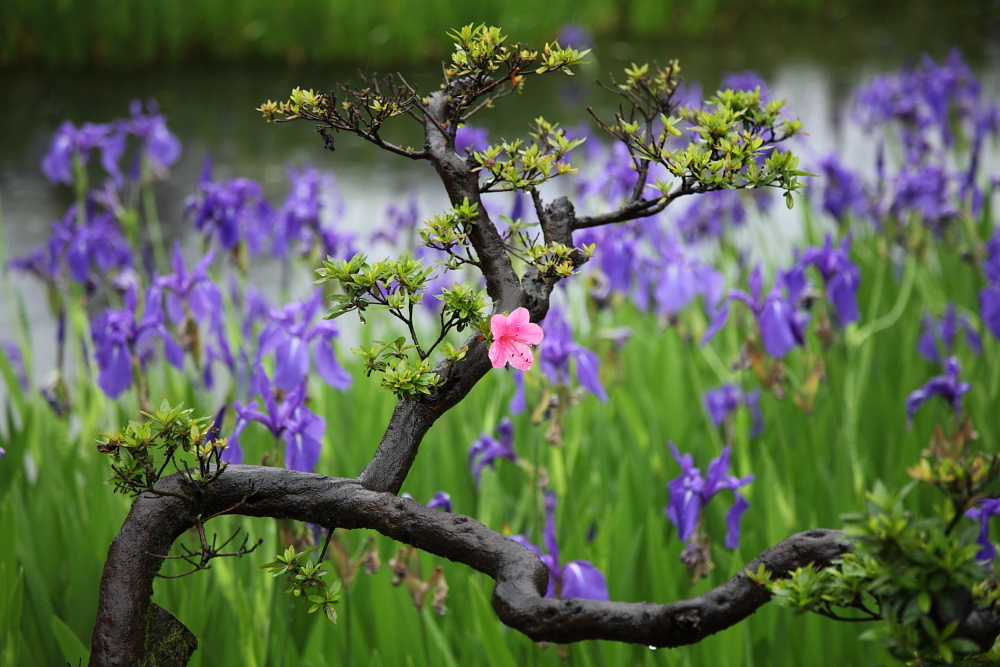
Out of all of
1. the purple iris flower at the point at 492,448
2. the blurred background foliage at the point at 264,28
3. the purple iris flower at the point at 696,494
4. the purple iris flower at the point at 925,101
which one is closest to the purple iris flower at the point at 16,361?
the purple iris flower at the point at 492,448

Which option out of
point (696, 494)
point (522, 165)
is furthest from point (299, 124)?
point (522, 165)

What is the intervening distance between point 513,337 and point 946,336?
1.66m

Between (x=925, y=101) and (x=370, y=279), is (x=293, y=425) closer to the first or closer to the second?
(x=370, y=279)

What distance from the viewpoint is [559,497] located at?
1.64 metres

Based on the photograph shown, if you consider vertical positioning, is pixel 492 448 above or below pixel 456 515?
above

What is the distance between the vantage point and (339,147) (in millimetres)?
4586

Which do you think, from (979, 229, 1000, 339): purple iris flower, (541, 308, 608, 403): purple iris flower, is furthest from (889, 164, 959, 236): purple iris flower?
(541, 308, 608, 403): purple iris flower

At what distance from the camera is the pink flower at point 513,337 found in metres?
0.67

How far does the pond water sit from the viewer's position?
3674 mm

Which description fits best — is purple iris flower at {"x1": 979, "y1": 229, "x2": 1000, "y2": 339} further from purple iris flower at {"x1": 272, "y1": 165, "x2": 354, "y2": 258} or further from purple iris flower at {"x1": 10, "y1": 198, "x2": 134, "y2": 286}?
purple iris flower at {"x1": 10, "y1": 198, "x2": 134, "y2": 286}

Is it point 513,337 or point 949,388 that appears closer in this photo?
point 513,337

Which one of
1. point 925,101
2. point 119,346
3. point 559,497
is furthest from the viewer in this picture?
point 925,101

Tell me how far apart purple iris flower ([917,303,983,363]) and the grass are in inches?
2.2

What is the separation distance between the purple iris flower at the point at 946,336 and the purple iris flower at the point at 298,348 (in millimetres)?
1463
